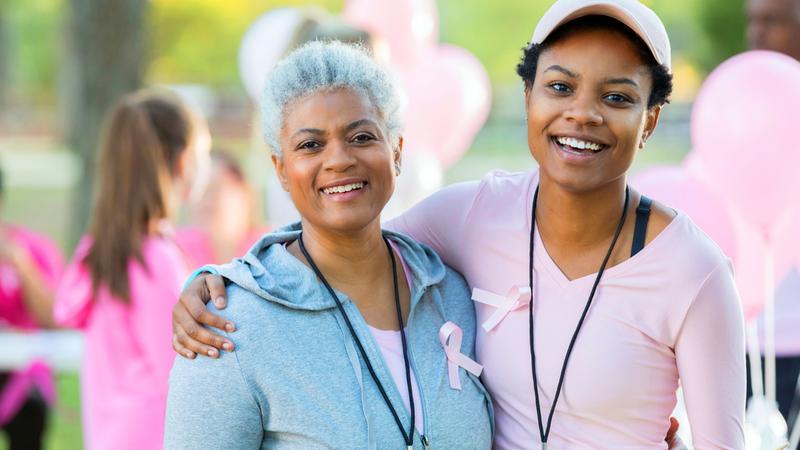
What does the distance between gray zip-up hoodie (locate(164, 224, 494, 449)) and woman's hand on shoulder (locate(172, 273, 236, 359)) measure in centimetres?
2

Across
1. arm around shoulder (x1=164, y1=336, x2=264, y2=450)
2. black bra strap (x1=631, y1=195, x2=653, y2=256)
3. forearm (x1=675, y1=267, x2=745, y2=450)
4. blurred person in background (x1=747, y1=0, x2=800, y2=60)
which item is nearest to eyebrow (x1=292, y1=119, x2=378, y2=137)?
arm around shoulder (x1=164, y1=336, x2=264, y2=450)

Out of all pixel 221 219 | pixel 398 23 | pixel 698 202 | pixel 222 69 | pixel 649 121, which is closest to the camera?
pixel 649 121

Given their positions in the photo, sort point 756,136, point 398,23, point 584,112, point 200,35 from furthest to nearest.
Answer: point 200,35, point 398,23, point 756,136, point 584,112

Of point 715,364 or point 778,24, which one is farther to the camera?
point 778,24

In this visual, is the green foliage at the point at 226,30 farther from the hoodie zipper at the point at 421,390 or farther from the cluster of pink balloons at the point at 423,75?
the hoodie zipper at the point at 421,390

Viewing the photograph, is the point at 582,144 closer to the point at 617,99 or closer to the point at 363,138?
the point at 617,99

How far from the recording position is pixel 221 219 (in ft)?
13.5

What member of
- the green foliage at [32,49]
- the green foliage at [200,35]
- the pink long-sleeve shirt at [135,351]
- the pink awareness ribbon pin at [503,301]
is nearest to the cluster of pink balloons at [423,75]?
the pink long-sleeve shirt at [135,351]

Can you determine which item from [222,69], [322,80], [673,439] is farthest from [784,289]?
[222,69]

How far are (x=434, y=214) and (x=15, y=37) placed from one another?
2475 centimetres

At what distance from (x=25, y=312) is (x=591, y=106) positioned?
3.28 meters

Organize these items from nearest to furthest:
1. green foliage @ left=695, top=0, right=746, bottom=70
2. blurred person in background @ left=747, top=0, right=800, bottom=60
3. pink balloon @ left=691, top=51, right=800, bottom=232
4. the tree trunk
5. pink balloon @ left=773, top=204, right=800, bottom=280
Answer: pink balloon @ left=691, top=51, right=800, bottom=232
pink balloon @ left=773, top=204, right=800, bottom=280
blurred person in background @ left=747, top=0, right=800, bottom=60
the tree trunk
green foliage @ left=695, top=0, right=746, bottom=70

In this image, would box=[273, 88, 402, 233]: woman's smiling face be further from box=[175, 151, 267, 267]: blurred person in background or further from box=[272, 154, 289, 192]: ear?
box=[175, 151, 267, 267]: blurred person in background

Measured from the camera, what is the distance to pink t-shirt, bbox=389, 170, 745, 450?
5.99ft
